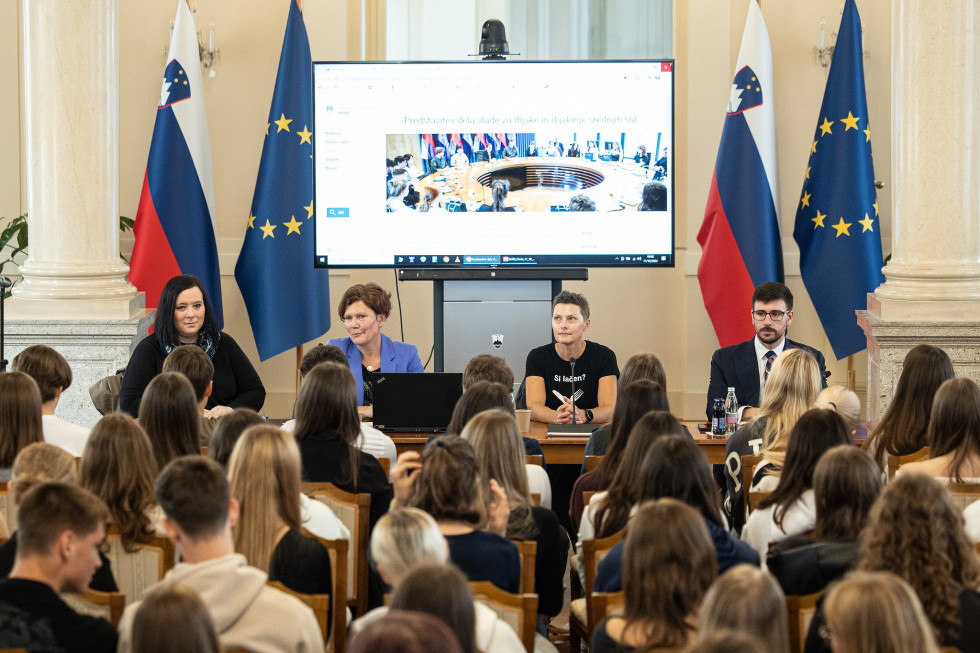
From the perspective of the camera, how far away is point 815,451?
3.27 meters

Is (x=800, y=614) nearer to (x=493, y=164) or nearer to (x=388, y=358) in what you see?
(x=388, y=358)

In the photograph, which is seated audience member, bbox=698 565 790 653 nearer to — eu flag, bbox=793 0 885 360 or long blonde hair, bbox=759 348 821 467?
long blonde hair, bbox=759 348 821 467

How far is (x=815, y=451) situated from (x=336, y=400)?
1480 millimetres

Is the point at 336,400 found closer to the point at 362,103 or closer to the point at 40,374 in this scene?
the point at 40,374

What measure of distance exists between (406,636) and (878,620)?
729 millimetres

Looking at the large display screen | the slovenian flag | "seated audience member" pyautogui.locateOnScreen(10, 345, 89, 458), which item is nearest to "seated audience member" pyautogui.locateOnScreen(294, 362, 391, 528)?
"seated audience member" pyautogui.locateOnScreen(10, 345, 89, 458)

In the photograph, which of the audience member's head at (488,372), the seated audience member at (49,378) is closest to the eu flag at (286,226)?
the audience member's head at (488,372)

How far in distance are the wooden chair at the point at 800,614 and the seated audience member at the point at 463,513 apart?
0.68 meters

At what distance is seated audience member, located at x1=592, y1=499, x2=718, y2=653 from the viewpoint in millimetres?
2236

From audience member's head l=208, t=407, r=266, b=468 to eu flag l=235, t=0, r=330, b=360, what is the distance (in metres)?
3.75

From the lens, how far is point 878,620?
5.91ft

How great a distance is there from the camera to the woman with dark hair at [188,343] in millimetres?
5176

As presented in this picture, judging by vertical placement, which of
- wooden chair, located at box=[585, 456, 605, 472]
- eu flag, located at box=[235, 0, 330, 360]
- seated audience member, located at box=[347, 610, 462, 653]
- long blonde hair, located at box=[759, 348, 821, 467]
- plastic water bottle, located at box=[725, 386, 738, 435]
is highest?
eu flag, located at box=[235, 0, 330, 360]

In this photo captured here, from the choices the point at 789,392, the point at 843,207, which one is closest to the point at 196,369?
the point at 789,392
